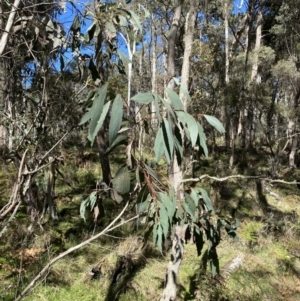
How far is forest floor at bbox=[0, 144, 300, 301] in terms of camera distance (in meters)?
4.43

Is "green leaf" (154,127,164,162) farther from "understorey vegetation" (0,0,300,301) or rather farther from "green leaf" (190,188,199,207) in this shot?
"green leaf" (190,188,199,207)

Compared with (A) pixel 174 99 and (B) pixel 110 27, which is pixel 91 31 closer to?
(B) pixel 110 27

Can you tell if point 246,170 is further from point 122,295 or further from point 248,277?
point 122,295

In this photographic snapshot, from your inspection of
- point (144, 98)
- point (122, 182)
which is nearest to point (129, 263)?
point (122, 182)

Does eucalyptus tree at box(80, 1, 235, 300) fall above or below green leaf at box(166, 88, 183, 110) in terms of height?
below

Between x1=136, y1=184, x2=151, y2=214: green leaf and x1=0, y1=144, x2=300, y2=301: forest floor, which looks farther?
x1=0, y1=144, x2=300, y2=301: forest floor

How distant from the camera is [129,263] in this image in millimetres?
4977

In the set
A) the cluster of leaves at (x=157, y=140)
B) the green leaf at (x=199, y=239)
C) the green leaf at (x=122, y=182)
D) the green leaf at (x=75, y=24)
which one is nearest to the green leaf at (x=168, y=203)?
the cluster of leaves at (x=157, y=140)

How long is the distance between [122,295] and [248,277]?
6.77ft

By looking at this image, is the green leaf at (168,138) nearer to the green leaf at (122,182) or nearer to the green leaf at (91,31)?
the green leaf at (122,182)

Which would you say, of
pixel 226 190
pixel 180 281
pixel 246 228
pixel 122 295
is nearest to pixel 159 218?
pixel 122 295

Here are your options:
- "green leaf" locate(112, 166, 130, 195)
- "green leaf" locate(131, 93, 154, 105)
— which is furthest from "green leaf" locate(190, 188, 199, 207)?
"green leaf" locate(131, 93, 154, 105)

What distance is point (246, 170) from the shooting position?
456 inches

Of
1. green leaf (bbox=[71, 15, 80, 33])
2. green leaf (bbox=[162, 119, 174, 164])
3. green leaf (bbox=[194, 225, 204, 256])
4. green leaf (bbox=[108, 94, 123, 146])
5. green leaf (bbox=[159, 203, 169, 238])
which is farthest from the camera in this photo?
green leaf (bbox=[194, 225, 204, 256])
